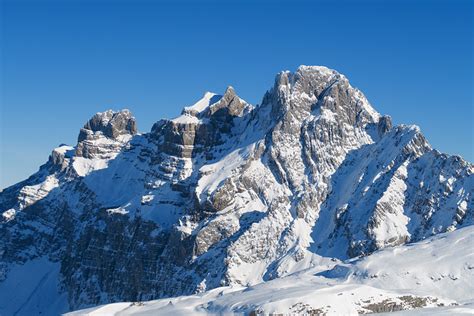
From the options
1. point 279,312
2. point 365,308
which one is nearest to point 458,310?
point 365,308

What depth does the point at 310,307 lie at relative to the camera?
641 feet

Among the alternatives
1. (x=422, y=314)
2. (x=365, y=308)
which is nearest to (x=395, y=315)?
(x=422, y=314)

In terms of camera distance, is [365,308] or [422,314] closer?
[422,314]

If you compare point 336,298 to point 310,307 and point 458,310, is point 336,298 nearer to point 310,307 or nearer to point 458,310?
point 310,307

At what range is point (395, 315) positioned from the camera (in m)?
171

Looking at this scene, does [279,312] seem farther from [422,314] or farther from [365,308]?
[422,314]

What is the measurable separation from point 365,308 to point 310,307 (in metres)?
13.4

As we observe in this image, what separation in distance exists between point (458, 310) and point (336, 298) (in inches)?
1364

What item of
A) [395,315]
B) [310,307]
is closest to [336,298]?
[310,307]

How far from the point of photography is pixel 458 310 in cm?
17288

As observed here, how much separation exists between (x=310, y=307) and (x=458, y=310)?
124 feet

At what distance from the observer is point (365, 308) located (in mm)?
194625

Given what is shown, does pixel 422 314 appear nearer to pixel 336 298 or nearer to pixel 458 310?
pixel 458 310

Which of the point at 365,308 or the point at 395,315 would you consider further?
the point at 365,308
